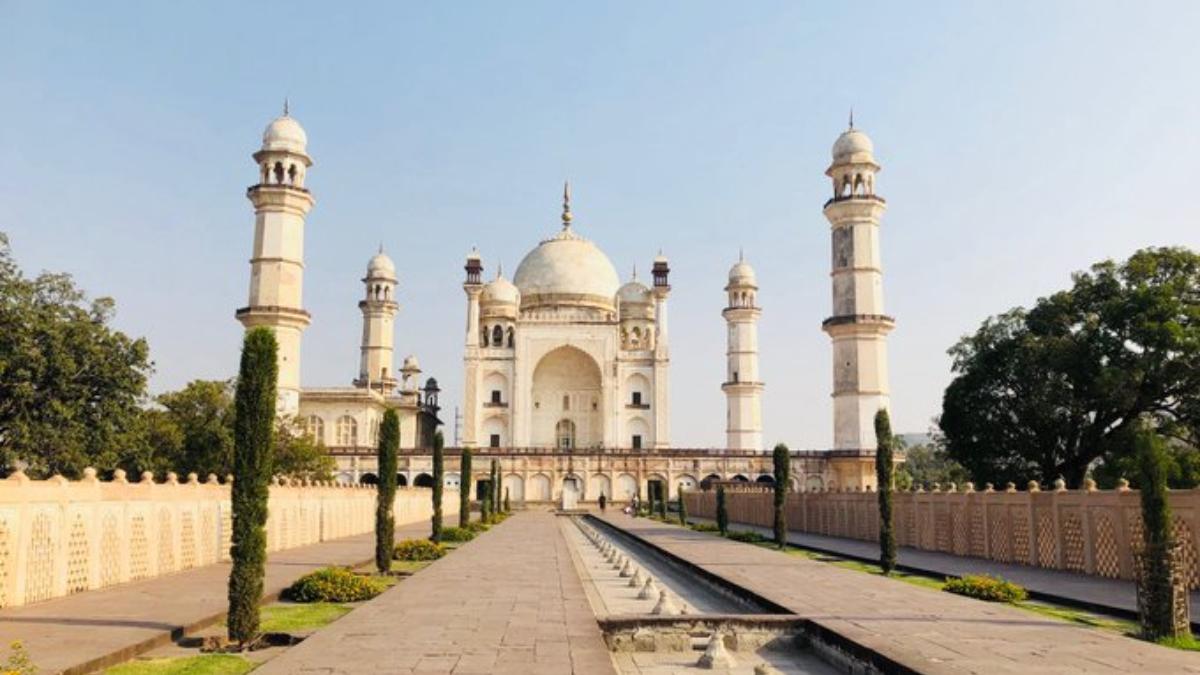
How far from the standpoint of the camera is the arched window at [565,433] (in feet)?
210

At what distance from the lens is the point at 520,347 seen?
62.2 metres

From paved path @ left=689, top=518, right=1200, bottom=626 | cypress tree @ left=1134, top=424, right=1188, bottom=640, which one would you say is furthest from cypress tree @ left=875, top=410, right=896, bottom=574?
cypress tree @ left=1134, top=424, right=1188, bottom=640

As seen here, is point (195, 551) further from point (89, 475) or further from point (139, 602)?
point (139, 602)

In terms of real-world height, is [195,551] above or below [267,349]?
below

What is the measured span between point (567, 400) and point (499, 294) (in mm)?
7808

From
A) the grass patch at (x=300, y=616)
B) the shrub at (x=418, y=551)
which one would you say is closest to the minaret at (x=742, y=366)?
the shrub at (x=418, y=551)

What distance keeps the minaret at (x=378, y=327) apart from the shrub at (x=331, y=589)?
54.4 m

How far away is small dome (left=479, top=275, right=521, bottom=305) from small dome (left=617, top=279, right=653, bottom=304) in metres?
6.76

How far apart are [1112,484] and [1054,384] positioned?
4.06 m

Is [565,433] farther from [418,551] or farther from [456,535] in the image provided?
[418,551]

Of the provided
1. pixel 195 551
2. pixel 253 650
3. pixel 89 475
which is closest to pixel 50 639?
pixel 253 650

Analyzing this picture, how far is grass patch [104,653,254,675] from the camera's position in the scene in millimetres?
7273

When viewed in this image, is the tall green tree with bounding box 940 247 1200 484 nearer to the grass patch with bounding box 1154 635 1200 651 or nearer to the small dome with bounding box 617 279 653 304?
the grass patch with bounding box 1154 635 1200 651

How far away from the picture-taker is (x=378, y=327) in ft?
219
